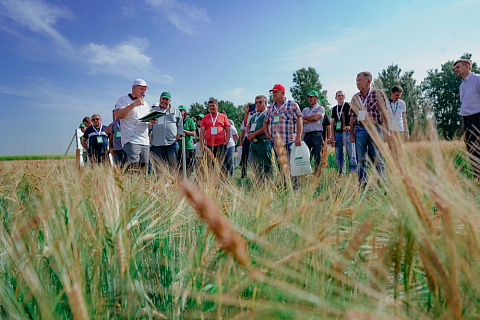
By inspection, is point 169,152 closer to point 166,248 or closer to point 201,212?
point 166,248

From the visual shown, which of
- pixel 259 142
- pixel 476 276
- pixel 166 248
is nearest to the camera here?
pixel 476 276

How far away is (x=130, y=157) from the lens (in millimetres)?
4363

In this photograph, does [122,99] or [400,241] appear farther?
[122,99]

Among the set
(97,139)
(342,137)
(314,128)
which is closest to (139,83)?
(97,139)

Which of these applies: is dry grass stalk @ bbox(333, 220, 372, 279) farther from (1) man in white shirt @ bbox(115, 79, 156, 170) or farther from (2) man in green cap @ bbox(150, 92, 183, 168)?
(2) man in green cap @ bbox(150, 92, 183, 168)

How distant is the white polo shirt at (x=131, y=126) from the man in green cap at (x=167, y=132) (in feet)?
3.18

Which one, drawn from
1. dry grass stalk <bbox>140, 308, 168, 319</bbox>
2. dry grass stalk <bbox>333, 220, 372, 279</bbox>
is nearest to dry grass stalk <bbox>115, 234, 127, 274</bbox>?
dry grass stalk <bbox>140, 308, 168, 319</bbox>

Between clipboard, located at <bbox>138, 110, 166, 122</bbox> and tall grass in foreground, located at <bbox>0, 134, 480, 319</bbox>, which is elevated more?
clipboard, located at <bbox>138, 110, 166, 122</bbox>

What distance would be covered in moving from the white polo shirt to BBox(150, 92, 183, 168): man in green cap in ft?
3.18

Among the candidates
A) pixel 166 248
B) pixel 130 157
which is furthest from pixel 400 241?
pixel 130 157

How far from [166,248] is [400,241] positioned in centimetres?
84

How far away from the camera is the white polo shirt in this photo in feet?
14.3

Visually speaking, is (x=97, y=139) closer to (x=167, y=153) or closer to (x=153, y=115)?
(x=167, y=153)

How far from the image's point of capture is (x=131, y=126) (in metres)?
4.37
